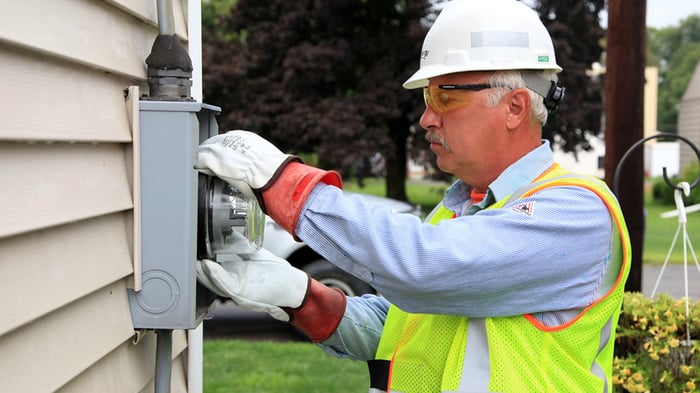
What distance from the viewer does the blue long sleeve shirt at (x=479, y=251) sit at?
184 cm

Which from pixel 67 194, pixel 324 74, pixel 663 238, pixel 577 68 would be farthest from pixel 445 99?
pixel 663 238

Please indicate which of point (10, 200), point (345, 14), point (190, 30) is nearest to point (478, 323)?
point (10, 200)

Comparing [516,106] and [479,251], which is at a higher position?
[516,106]

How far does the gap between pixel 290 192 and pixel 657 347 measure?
2593 mm

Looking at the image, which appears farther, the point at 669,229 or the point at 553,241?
the point at 669,229

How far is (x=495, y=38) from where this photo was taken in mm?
2119

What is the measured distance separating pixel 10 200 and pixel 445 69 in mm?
1067

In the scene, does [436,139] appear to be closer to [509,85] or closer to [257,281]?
[509,85]

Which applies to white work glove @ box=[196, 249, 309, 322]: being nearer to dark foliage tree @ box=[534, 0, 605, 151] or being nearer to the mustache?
the mustache

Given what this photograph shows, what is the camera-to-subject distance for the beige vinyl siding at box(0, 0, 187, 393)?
1487 mm

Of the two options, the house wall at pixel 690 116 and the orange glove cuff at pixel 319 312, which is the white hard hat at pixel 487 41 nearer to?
the orange glove cuff at pixel 319 312

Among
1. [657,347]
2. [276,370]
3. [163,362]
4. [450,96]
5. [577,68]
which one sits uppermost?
[577,68]

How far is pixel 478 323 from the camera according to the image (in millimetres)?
2002

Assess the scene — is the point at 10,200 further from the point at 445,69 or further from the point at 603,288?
the point at 603,288
